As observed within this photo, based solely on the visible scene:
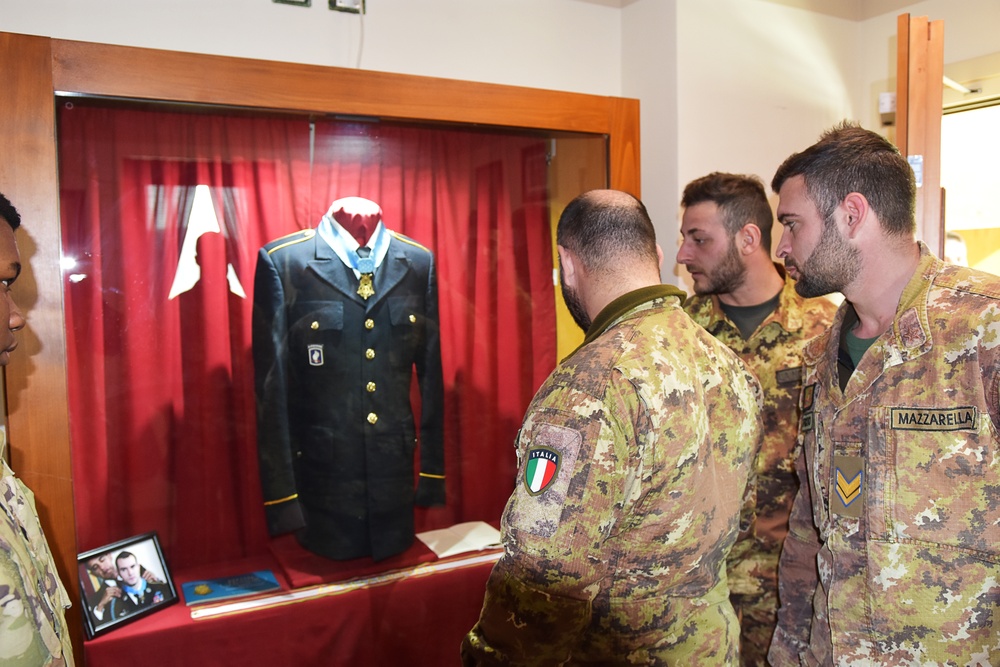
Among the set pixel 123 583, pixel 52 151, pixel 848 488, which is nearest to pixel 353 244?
pixel 52 151

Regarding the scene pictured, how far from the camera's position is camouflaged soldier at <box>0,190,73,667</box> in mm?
1154

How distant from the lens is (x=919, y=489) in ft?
4.45

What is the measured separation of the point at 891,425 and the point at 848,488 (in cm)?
15

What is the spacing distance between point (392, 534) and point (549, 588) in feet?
3.56

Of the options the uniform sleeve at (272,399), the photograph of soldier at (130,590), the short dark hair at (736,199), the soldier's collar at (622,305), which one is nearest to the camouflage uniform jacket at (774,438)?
the short dark hair at (736,199)

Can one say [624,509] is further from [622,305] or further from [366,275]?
[366,275]

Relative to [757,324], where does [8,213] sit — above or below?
above

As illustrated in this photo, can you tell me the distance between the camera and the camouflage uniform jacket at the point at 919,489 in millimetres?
1307

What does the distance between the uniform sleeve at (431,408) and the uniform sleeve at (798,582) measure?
1025 millimetres

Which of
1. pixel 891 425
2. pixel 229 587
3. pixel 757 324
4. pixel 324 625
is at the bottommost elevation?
pixel 324 625

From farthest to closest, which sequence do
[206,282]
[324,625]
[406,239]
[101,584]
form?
[406,239] < [324,625] < [206,282] < [101,584]

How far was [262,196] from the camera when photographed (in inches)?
80.9

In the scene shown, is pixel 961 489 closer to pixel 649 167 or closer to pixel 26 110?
pixel 649 167

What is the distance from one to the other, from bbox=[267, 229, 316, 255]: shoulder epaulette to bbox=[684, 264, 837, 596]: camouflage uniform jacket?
130 cm
